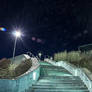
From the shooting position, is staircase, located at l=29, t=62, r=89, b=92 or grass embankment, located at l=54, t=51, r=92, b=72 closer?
staircase, located at l=29, t=62, r=89, b=92

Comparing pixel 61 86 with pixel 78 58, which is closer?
pixel 61 86

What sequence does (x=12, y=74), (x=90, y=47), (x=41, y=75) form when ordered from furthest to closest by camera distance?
1. (x=90, y=47)
2. (x=41, y=75)
3. (x=12, y=74)

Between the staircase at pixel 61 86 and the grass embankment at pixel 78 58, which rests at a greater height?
the grass embankment at pixel 78 58

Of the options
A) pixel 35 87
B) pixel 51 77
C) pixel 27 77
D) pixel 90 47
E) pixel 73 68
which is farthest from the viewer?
pixel 90 47

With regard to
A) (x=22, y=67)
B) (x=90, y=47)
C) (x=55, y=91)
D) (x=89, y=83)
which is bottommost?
(x=55, y=91)

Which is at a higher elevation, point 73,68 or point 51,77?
point 73,68

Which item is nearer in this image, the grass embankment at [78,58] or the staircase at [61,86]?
the staircase at [61,86]

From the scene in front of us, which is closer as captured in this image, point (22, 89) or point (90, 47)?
point (22, 89)

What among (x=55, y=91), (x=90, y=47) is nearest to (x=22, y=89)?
(x=55, y=91)

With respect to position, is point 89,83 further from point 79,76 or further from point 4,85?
point 4,85

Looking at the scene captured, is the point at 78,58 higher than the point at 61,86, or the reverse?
the point at 78,58

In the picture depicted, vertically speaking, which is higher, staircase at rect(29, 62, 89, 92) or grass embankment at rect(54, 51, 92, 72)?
grass embankment at rect(54, 51, 92, 72)

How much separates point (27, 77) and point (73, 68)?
16.3 feet

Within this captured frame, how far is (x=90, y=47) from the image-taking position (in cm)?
2481
